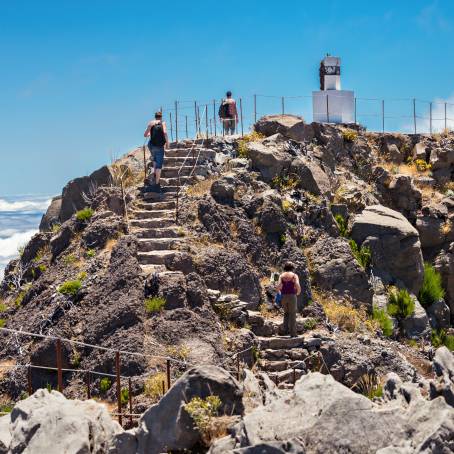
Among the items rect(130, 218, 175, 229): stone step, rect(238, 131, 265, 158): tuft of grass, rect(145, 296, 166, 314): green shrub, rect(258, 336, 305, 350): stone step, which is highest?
rect(238, 131, 265, 158): tuft of grass

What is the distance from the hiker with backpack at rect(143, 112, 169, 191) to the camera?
24.0 metres

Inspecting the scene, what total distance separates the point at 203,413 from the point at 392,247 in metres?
15.0

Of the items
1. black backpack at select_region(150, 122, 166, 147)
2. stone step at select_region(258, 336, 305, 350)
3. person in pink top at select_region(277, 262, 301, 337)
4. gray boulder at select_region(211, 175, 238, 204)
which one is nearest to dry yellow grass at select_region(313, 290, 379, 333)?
stone step at select_region(258, 336, 305, 350)

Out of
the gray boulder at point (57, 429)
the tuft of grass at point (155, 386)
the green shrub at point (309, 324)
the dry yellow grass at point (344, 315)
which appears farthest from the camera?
the dry yellow grass at point (344, 315)

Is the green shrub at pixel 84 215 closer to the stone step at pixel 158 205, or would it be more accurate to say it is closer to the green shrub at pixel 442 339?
the stone step at pixel 158 205

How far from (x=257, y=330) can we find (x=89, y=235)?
468 cm

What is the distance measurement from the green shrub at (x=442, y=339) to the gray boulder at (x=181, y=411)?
14.0 m

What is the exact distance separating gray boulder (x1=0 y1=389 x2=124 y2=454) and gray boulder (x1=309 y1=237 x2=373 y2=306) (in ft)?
38.0

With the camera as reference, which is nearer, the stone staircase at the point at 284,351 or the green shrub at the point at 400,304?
the stone staircase at the point at 284,351

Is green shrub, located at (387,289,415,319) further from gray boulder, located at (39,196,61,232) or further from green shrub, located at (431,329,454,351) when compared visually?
gray boulder, located at (39,196,61,232)

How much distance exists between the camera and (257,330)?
2056 centimetres

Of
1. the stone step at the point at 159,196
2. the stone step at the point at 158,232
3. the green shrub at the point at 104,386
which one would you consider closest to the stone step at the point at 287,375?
the green shrub at the point at 104,386

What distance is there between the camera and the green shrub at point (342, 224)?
83.8 ft

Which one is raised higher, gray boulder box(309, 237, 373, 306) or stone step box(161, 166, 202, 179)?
stone step box(161, 166, 202, 179)
